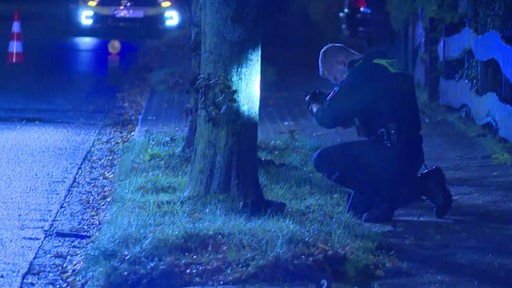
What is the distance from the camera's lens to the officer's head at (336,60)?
7.84 m

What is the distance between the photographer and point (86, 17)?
70.7 ft

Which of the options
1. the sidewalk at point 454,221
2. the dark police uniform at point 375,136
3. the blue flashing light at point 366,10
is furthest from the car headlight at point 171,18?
the dark police uniform at point 375,136

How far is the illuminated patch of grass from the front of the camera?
20.1ft

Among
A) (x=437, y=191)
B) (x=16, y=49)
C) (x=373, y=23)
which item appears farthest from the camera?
(x=373, y=23)

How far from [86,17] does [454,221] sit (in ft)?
49.1

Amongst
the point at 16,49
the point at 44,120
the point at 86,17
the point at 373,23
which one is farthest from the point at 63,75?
the point at 373,23

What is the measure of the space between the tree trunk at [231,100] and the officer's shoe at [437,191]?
106 cm

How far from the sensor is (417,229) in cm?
751

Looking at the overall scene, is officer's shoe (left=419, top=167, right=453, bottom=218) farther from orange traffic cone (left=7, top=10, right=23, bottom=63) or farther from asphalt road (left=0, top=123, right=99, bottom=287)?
orange traffic cone (left=7, top=10, right=23, bottom=63)

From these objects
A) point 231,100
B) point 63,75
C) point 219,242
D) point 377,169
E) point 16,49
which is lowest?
point 219,242

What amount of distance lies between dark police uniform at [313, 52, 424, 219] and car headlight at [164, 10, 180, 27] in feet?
46.9

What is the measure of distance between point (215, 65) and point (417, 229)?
182 cm

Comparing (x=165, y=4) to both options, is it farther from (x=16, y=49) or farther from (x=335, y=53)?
(x=335, y=53)

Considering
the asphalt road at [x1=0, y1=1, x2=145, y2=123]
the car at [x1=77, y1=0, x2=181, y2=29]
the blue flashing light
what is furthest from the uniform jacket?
the car at [x1=77, y1=0, x2=181, y2=29]
